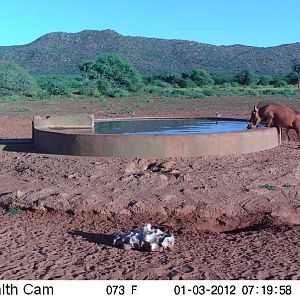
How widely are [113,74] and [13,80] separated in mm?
9070

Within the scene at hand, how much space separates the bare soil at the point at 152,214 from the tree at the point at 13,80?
131 ft

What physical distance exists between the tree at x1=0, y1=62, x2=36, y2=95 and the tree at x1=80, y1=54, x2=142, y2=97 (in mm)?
5677

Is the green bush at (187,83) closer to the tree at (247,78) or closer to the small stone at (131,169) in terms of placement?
the tree at (247,78)

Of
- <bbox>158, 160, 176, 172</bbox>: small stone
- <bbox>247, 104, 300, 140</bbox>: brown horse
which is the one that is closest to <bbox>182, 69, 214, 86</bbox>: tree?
<bbox>247, 104, 300, 140</bbox>: brown horse

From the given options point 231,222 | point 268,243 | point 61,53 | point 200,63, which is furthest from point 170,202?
point 61,53

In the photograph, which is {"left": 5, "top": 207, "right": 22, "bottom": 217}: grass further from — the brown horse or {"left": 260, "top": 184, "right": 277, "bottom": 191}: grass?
the brown horse

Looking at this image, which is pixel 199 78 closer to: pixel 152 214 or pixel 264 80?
pixel 264 80

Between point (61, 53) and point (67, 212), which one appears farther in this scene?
point (61, 53)

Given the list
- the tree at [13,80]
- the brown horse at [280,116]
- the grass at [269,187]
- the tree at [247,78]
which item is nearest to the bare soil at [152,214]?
the grass at [269,187]

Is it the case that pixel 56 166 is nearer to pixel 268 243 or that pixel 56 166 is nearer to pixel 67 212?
pixel 67 212

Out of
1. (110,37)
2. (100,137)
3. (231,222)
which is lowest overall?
(231,222)

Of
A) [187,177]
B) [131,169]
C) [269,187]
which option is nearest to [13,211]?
[131,169]

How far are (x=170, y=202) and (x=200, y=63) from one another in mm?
87554

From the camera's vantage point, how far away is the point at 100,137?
11.7 m
